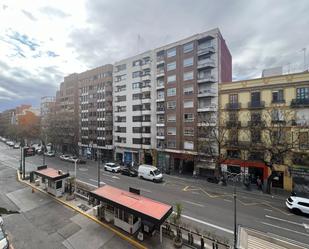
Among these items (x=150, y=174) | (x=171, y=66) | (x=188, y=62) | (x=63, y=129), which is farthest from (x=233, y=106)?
(x=63, y=129)

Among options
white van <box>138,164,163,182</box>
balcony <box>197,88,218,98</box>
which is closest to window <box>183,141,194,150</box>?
white van <box>138,164,163,182</box>

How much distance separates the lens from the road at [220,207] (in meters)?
15.0

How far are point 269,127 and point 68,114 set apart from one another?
4966 cm

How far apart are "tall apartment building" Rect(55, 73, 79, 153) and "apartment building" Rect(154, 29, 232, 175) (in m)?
27.5

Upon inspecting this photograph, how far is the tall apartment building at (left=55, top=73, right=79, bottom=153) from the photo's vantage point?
50.8 meters

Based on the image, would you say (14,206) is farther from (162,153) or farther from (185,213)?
(162,153)

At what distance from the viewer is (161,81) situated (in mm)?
38750

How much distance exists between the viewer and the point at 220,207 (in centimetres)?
1912

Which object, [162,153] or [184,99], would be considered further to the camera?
[162,153]

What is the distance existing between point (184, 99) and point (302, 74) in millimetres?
18108

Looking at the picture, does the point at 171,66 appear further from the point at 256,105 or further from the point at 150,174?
the point at 150,174

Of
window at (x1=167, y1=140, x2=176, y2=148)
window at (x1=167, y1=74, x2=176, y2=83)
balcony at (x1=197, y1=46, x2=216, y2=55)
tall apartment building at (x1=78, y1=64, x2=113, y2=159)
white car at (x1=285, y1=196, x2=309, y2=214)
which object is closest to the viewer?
white car at (x1=285, y1=196, x2=309, y2=214)

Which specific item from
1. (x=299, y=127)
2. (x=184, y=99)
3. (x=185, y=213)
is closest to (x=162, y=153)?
(x=184, y=99)

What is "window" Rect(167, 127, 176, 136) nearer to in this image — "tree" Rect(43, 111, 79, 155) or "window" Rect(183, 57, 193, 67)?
"window" Rect(183, 57, 193, 67)
